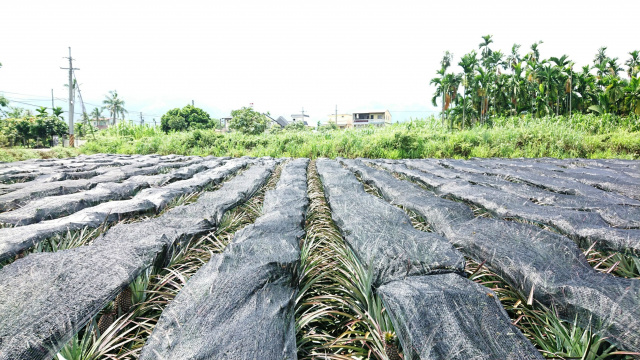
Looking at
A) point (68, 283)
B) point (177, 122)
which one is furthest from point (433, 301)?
point (177, 122)

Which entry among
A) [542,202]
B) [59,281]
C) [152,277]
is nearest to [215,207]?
[152,277]

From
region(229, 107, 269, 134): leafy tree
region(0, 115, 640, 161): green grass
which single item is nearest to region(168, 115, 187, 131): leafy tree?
region(229, 107, 269, 134): leafy tree

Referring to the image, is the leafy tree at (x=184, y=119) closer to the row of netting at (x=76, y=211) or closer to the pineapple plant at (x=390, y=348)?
the row of netting at (x=76, y=211)

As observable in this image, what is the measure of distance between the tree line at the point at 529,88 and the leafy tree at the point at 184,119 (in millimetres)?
→ 20580

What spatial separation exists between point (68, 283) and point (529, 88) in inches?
932

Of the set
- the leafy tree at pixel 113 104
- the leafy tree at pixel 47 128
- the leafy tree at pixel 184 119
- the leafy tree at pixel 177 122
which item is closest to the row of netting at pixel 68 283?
the leafy tree at pixel 184 119

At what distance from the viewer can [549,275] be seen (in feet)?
2.99

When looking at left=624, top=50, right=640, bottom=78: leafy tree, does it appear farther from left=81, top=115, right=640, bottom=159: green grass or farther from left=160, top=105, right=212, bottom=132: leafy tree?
left=160, top=105, right=212, bottom=132: leafy tree

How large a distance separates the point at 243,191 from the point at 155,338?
1733 mm

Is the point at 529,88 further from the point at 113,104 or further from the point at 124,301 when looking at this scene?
the point at 113,104

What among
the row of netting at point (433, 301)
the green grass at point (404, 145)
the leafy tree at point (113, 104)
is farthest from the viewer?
the leafy tree at point (113, 104)

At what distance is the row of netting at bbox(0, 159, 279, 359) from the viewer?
0.69 meters

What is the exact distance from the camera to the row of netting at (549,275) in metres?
0.72

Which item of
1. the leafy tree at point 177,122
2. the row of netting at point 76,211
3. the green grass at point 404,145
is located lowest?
the row of netting at point 76,211
